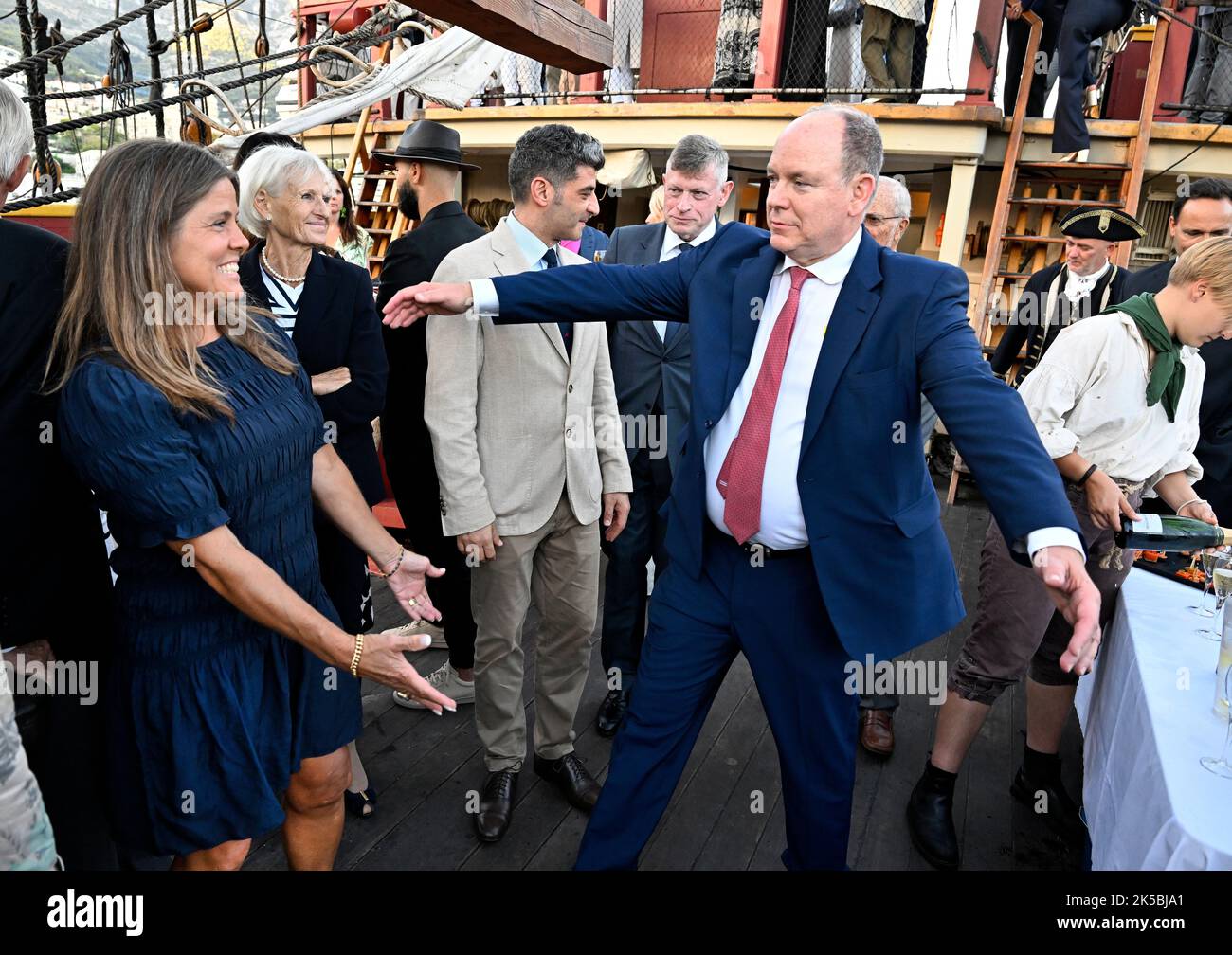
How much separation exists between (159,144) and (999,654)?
8.15 feet

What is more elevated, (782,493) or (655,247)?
(655,247)

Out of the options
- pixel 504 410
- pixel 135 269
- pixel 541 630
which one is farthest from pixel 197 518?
pixel 541 630

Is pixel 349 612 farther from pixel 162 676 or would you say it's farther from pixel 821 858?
pixel 821 858

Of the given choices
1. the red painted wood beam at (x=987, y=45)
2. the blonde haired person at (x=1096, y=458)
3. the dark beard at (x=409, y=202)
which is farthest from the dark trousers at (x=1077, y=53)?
the dark beard at (x=409, y=202)

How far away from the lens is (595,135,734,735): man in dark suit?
3.16 metres

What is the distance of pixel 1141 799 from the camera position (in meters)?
1.70

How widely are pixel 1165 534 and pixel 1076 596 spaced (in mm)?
1101

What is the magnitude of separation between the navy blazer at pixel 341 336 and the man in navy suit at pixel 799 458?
0.59m

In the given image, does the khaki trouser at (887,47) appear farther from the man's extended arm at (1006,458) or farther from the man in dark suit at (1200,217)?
the man's extended arm at (1006,458)

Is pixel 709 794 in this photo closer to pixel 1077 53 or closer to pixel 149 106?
pixel 149 106

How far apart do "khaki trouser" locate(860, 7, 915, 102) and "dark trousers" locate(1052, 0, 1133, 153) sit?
149 centimetres

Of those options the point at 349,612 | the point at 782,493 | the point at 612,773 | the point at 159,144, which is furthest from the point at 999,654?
the point at 159,144

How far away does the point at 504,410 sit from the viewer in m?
2.44
